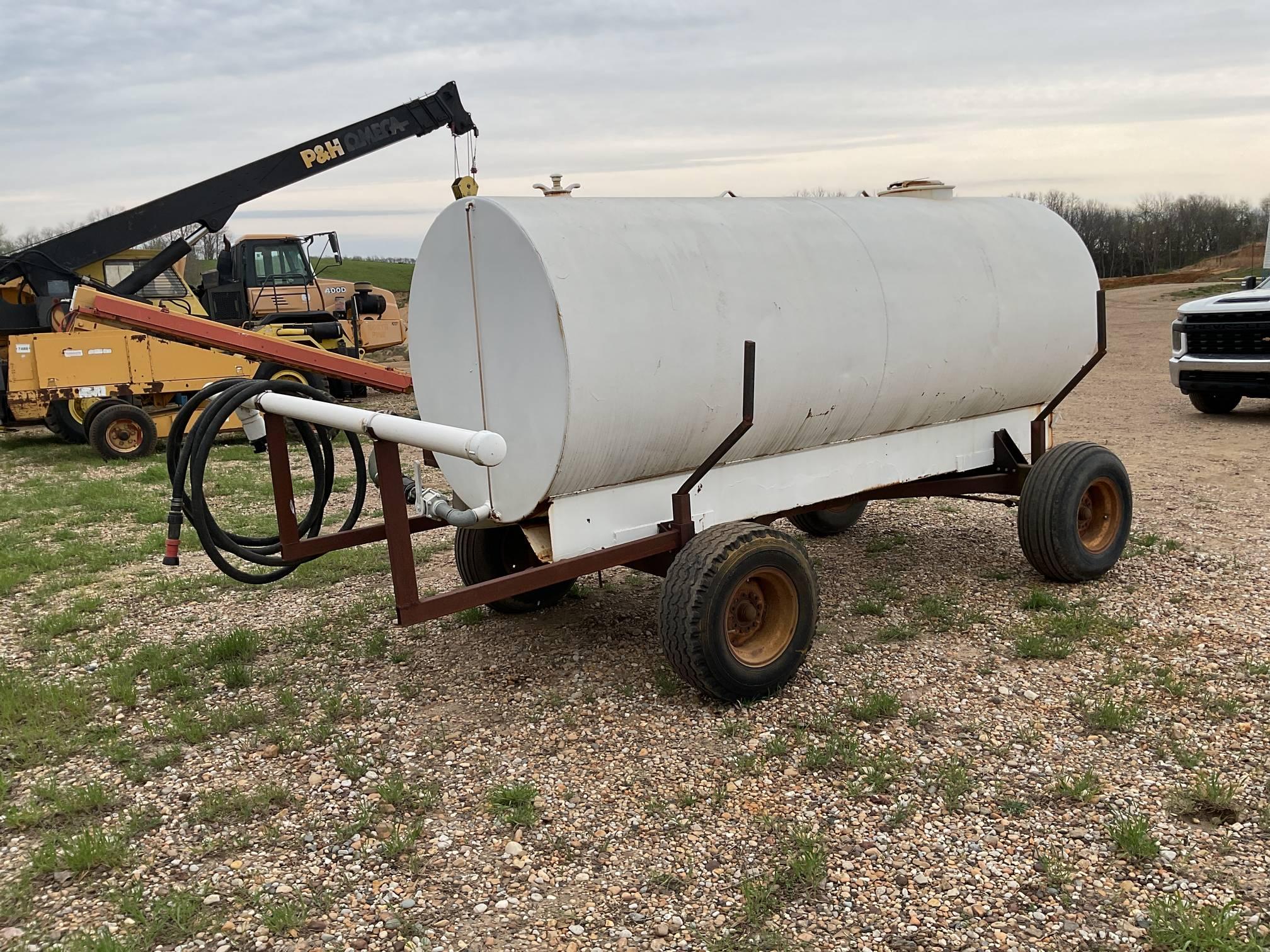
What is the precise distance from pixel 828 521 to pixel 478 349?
12.2 ft

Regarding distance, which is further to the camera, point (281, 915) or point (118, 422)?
point (118, 422)

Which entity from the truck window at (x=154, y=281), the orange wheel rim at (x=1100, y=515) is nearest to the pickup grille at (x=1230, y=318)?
the orange wheel rim at (x=1100, y=515)

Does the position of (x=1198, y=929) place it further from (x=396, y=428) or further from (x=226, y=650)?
(x=226, y=650)

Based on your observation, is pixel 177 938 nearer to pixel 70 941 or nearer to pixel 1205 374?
pixel 70 941

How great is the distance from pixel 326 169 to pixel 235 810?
12.3m

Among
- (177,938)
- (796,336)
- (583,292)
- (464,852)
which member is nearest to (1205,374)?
(796,336)

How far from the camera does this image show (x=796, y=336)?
15.5 ft

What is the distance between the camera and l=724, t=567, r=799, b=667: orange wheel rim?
4.56 meters

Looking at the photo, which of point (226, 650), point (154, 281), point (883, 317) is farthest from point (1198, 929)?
point (154, 281)

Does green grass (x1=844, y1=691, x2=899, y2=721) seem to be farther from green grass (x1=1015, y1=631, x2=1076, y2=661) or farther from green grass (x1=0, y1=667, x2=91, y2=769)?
green grass (x1=0, y1=667, x2=91, y2=769)

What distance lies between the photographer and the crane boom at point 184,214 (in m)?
13.1

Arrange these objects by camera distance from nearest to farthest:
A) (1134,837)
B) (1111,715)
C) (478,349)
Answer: (1134,837), (1111,715), (478,349)

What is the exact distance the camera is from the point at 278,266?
16.2 metres

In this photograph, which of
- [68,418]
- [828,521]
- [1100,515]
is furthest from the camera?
[68,418]
